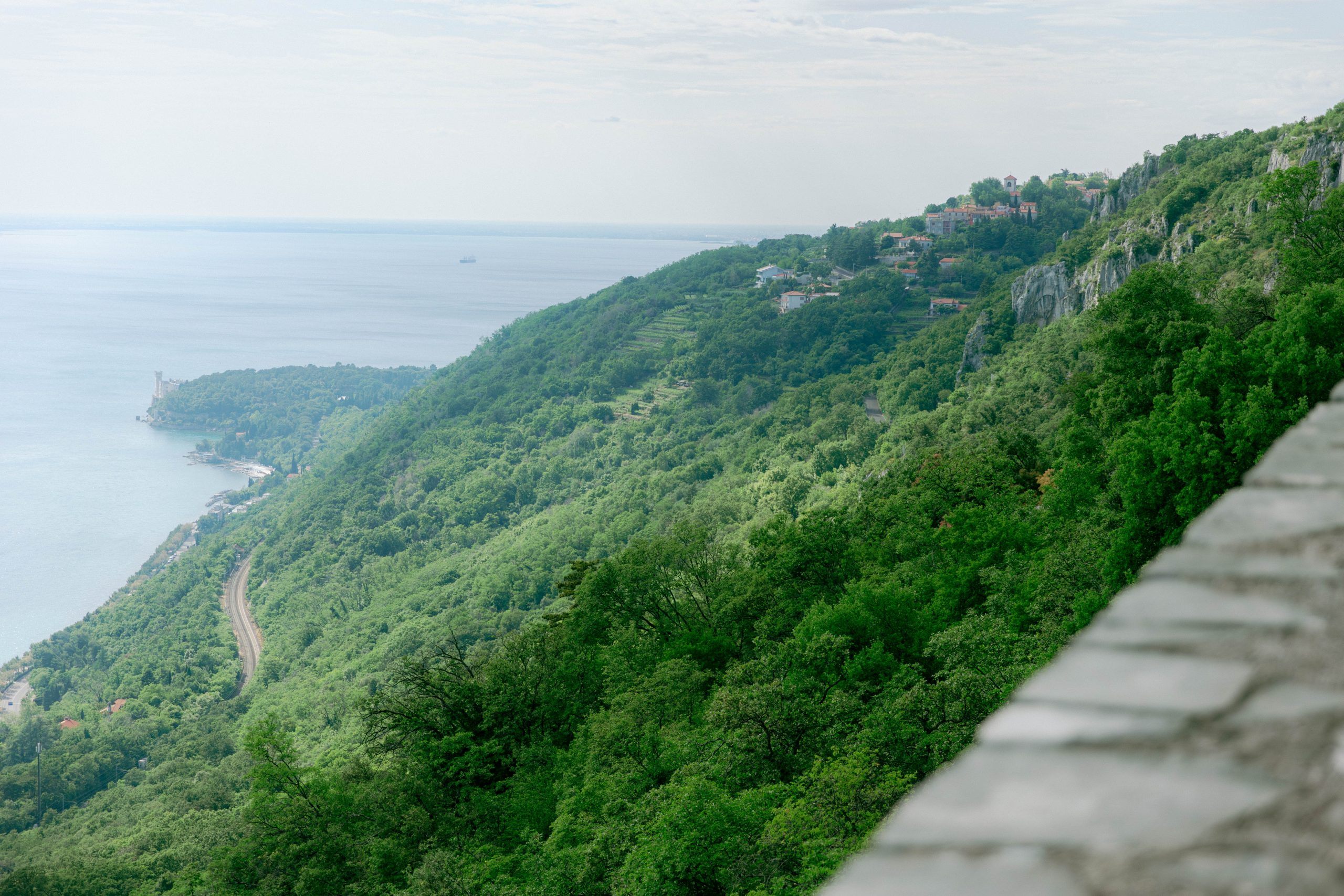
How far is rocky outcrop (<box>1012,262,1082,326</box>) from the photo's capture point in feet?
213

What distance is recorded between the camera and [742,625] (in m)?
28.4

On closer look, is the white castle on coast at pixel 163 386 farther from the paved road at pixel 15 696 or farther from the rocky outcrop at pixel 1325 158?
the rocky outcrop at pixel 1325 158

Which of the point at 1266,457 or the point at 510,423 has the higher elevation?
the point at 1266,457

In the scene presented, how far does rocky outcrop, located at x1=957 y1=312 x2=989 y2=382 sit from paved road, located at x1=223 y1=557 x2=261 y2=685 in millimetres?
66225

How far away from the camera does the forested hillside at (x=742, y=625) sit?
18000 mm

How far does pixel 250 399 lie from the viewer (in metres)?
170

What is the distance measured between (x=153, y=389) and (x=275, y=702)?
144 meters

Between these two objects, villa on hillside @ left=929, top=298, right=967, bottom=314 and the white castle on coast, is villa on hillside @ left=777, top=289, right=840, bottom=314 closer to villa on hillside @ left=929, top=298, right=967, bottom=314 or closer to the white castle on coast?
villa on hillside @ left=929, top=298, right=967, bottom=314

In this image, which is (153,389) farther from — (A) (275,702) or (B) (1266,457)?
(B) (1266,457)

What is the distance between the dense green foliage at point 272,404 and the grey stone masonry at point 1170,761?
16027 centimetres

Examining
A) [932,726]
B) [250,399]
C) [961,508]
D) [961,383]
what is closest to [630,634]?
[961,508]

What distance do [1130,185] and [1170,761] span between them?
90.5 metres

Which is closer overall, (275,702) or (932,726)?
(932,726)

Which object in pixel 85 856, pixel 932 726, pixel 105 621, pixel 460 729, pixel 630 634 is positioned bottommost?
pixel 105 621
